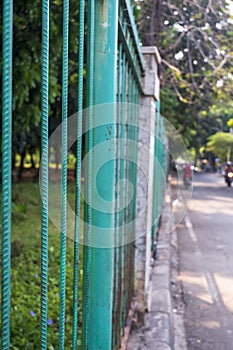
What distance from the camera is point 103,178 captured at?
1.70m

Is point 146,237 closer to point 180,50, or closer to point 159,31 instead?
point 159,31

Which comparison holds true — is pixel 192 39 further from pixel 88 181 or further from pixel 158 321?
pixel 88 181

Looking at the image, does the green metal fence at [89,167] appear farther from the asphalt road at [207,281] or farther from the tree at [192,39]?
the tree at [192,39]

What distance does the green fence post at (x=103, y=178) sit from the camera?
162 centimetres

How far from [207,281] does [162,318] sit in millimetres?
1642

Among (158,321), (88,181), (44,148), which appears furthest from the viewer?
(158,321)

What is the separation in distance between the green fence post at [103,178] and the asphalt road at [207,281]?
1.70 meters

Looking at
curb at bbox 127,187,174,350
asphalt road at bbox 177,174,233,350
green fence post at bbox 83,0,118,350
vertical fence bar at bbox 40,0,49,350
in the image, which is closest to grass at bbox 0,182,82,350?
green fence post at bbox 83,0,118,350

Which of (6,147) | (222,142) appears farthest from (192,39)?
(222,142)

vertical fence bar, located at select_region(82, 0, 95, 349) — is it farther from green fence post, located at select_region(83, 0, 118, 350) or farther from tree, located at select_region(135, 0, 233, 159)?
tree, located at select_region(135, 0, 233, 159)

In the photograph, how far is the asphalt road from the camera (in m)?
3.47

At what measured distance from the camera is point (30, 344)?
2906 mm

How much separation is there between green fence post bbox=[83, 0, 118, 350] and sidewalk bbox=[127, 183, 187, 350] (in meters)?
1.20

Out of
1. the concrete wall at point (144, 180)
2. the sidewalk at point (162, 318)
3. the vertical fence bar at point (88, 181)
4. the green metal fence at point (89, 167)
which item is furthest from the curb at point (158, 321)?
the vertical fence bar at point (88, 181)
